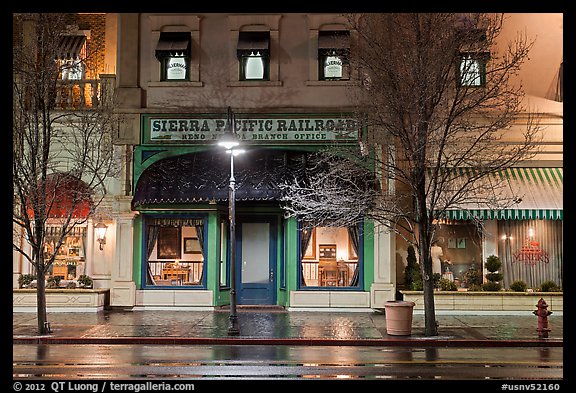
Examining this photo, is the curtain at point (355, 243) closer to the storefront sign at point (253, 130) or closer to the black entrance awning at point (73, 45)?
the storefront sign at point (253, 130)

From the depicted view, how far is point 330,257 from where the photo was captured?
24328mm

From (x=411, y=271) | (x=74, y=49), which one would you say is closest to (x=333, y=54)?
(x=411, y=271)

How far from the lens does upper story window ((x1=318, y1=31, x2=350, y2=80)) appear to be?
915 inches

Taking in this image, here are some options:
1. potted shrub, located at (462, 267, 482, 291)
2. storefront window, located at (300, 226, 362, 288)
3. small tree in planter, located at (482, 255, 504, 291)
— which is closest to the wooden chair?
storefront window, located at (300, 226, 362, 288)

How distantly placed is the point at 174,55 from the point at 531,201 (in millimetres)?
12792

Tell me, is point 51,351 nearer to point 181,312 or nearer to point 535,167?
point 181,312

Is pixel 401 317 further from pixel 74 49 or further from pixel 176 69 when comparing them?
pixel 74 49

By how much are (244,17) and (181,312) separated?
10.3m

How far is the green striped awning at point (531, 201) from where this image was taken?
74.1 ft

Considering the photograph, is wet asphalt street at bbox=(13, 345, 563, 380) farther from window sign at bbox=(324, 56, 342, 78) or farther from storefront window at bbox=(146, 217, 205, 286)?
window sign at bbox=(324, 56, 342, 78)

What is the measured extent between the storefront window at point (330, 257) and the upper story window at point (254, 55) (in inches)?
221

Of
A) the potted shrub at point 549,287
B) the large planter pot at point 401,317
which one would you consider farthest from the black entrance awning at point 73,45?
the potted shrub at point 549,287

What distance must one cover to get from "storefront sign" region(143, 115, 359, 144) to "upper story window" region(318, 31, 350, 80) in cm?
158

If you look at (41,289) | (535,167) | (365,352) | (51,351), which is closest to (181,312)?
(41,289)
